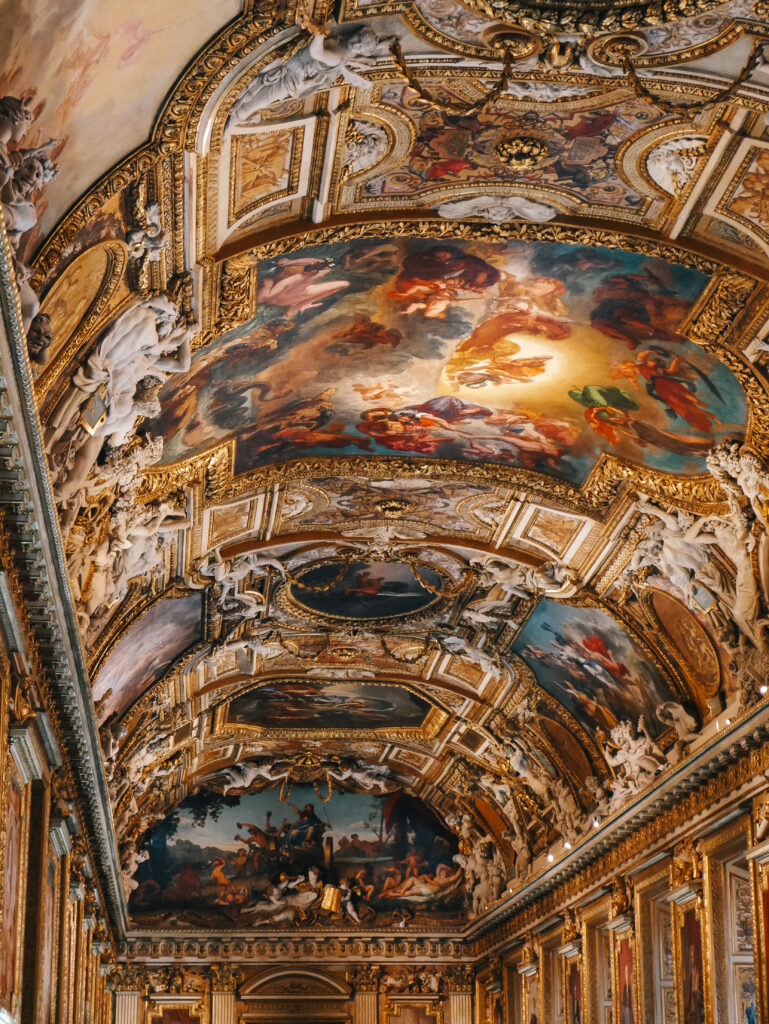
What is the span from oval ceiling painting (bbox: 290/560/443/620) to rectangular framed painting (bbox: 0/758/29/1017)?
10.5 meters

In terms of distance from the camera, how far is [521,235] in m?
14.0

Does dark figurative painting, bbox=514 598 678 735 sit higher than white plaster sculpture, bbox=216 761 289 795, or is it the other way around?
white plaster sculpture, bbox=216 761 289 795

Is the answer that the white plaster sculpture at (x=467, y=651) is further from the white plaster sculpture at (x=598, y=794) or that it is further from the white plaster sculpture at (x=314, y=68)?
the white plaster sculpture at (x=314, y=68)

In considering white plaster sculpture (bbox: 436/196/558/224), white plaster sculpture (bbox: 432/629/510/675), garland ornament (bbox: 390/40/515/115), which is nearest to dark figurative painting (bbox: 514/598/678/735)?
white plaster sculpture (bbox: 432/629/510/675)

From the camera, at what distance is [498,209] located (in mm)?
13664

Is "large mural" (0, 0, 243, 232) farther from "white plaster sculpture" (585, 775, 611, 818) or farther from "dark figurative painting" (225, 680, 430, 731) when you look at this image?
"dark figurative painting" (225, 680, 430, 731)

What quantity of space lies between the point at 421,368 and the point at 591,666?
846 centimetres

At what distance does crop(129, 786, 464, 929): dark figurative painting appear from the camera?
35281 mm

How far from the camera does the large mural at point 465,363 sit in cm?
1448

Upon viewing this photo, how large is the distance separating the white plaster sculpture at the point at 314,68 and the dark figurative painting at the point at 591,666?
40.2 feet

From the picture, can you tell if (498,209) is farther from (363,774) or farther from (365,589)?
(363,774)

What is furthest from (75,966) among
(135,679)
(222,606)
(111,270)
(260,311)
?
(111,270)

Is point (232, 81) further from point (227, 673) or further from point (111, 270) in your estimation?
point (227, 673)

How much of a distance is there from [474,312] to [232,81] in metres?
5.36
